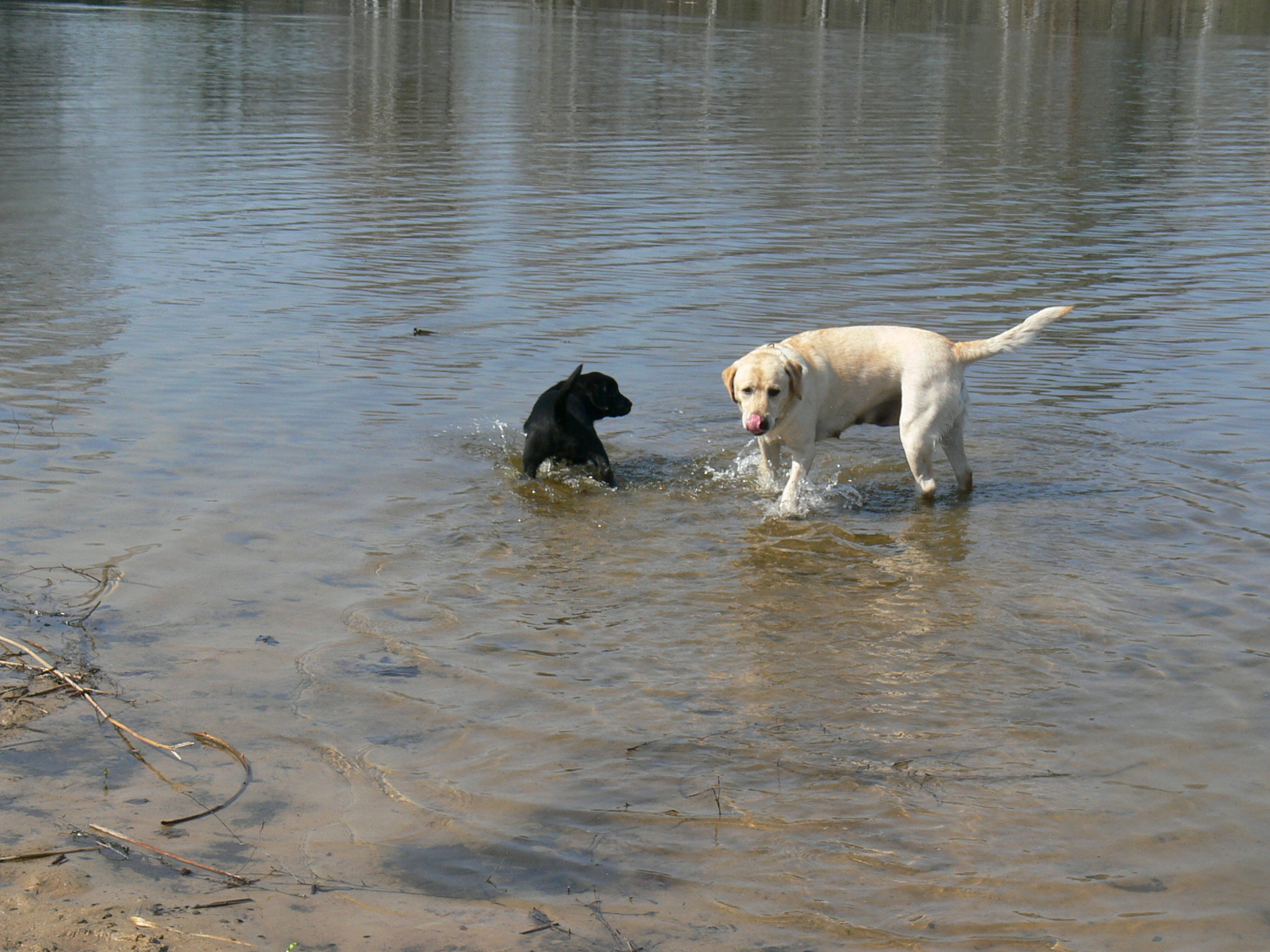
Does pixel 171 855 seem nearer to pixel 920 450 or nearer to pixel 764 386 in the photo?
pixel 764 386

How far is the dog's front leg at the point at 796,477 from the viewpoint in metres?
7.26

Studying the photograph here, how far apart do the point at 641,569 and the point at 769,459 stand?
1559 millimetres

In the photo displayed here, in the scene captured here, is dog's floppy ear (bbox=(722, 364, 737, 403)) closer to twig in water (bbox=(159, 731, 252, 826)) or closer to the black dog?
the black dog

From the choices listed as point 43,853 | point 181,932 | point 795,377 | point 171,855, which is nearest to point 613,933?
point 181,932

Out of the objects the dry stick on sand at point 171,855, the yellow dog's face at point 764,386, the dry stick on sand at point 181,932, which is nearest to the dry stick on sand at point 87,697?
the dry stick on sand at point 171,855

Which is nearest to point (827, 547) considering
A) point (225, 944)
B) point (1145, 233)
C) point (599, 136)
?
point (225, 944)

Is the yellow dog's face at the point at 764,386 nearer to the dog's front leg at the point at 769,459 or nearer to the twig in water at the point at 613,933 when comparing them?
the dog's front leg at the point at 769,459

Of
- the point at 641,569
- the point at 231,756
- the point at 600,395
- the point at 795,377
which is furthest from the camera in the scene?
the point at 600,395

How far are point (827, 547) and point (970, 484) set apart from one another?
136cm

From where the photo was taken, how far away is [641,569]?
6.36m

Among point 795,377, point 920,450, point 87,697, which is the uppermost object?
point 795,377

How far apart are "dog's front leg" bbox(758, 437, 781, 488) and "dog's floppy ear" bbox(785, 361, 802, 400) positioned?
0.44 meters

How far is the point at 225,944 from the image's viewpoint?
3.11 meters

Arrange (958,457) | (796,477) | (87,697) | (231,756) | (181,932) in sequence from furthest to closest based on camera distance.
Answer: (958,457) < (796,477) < (87,697) < (231,756) < (181,932)
